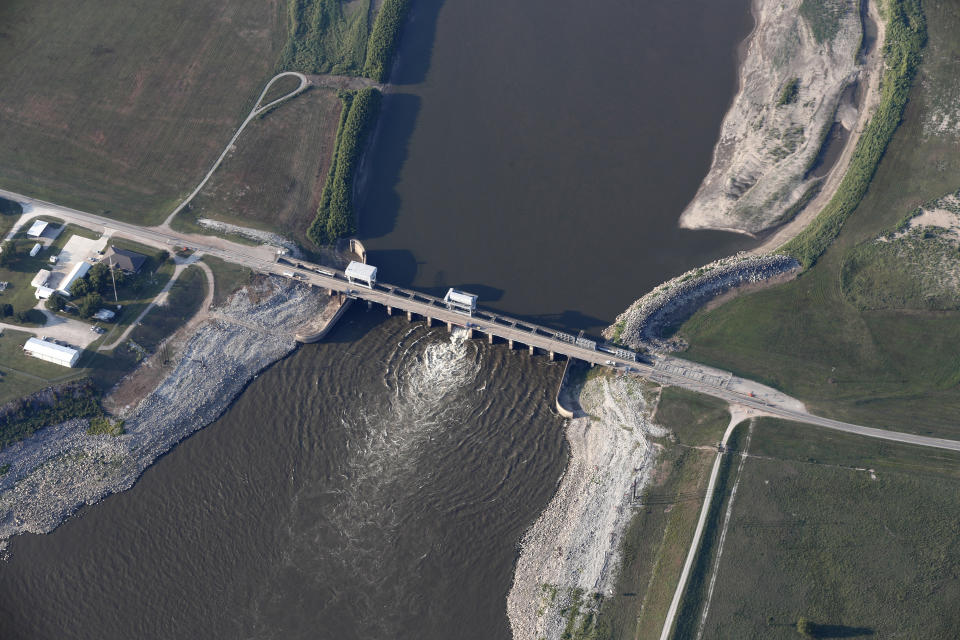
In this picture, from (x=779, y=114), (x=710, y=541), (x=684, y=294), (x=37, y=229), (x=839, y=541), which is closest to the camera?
(x=839, y=541)

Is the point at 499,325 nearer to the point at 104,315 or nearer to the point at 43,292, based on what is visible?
the point at 104,315

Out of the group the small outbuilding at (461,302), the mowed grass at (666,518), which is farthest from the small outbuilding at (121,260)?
the mowed grass at (666,518)

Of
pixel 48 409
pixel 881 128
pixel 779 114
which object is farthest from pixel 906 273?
pixel 48 409

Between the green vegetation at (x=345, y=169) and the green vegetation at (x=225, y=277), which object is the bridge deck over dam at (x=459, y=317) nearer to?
the green vegetation at (x=225, y=277)

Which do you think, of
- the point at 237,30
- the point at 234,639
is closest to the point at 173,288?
the point at 234,639

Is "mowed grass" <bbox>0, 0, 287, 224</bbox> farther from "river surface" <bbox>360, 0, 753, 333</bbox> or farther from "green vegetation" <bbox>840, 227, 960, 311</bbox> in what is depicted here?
"green vegetation" <bbox>840, 227, 960, 311</bbox>

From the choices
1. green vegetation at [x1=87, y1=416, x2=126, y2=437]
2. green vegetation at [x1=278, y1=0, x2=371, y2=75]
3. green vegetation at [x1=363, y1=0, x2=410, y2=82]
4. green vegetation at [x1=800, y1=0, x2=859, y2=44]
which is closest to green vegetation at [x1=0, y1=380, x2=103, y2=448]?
green vegetation at [x1=87, y1=416, x2=126, y2=437]

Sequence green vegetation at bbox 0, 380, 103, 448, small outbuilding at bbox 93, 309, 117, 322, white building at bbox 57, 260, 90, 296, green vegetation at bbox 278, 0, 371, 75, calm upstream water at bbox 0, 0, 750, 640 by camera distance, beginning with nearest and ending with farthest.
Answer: calm upstream water at bbox 0, 0, 750, 640 → green vegetation at bbox 0, 380, 103, 448 → small outbuilding at bbox 93, 309, 117, 322 → white building at bbox 57, 260, 90, 296 → green vegetation at bbox 278, 0, 371, 75
